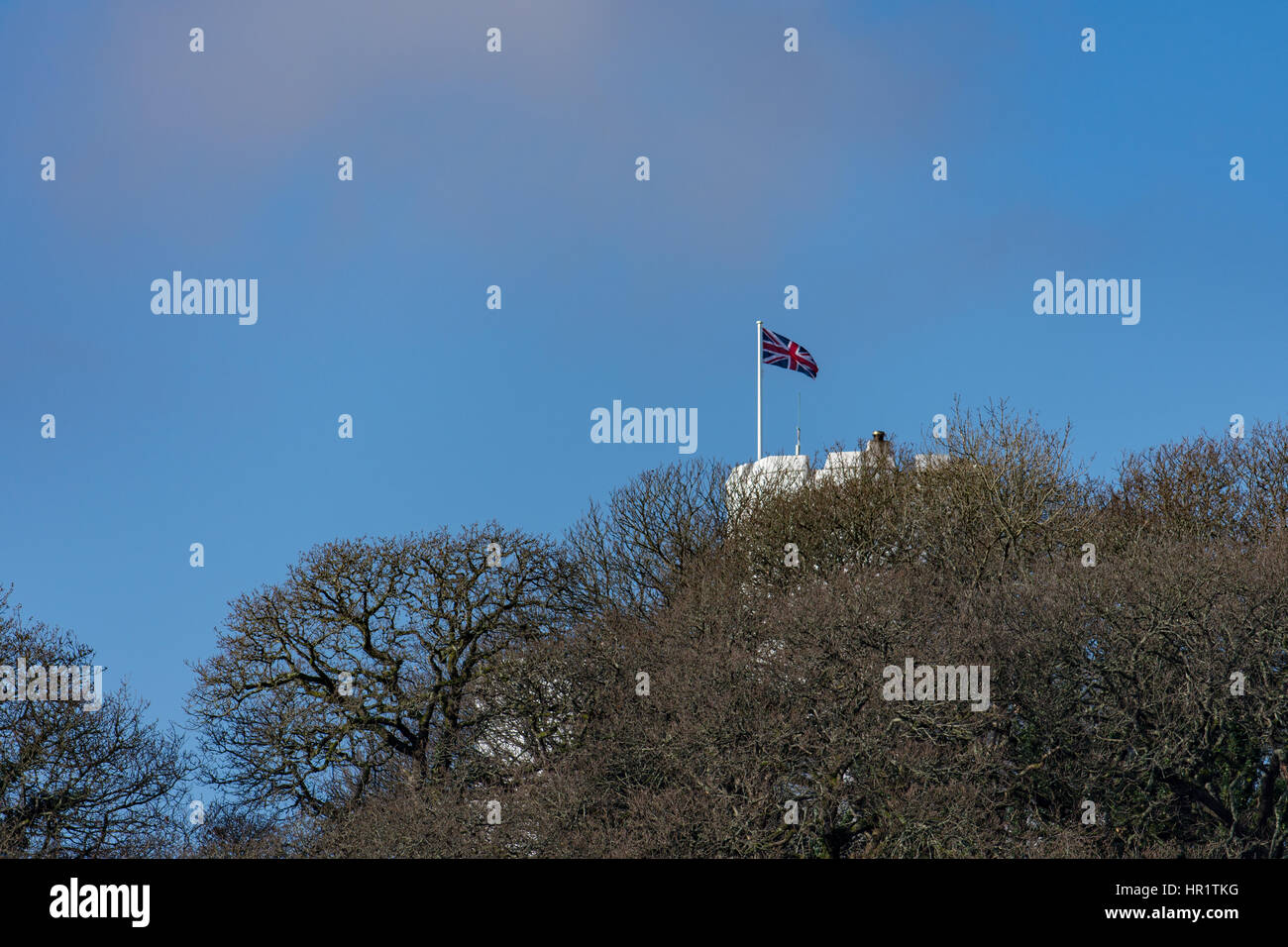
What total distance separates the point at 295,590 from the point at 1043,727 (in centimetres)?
2300

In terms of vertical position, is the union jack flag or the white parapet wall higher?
the union jack flag

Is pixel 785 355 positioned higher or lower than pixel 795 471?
higher

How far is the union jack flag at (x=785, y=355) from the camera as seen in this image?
48969mm

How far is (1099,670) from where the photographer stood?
28.6 meters

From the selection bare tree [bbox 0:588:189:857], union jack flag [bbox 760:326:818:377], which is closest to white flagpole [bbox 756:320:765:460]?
union jack flag [bbox 760:326:818:377]

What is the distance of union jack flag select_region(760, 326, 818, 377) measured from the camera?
48969 mm

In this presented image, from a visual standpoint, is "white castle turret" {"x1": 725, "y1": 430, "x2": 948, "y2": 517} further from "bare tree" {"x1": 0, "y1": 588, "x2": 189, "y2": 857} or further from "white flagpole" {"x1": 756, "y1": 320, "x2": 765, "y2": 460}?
"bare tree" {"x1": 0, "y1": 588, "x2": 189, "y2": 857}

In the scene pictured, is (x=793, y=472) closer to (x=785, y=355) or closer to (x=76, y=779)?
(x=785, y=355)

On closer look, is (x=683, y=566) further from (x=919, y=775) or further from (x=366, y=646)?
(x=919, y=775)

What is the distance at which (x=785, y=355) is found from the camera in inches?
1933

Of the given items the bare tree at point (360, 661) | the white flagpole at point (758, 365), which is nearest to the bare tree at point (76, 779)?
the bare tree at point (360, 661)

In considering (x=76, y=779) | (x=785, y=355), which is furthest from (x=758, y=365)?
(x=76, y=779)

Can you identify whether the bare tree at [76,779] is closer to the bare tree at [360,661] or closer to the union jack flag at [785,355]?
the bare tree at [360,661]
